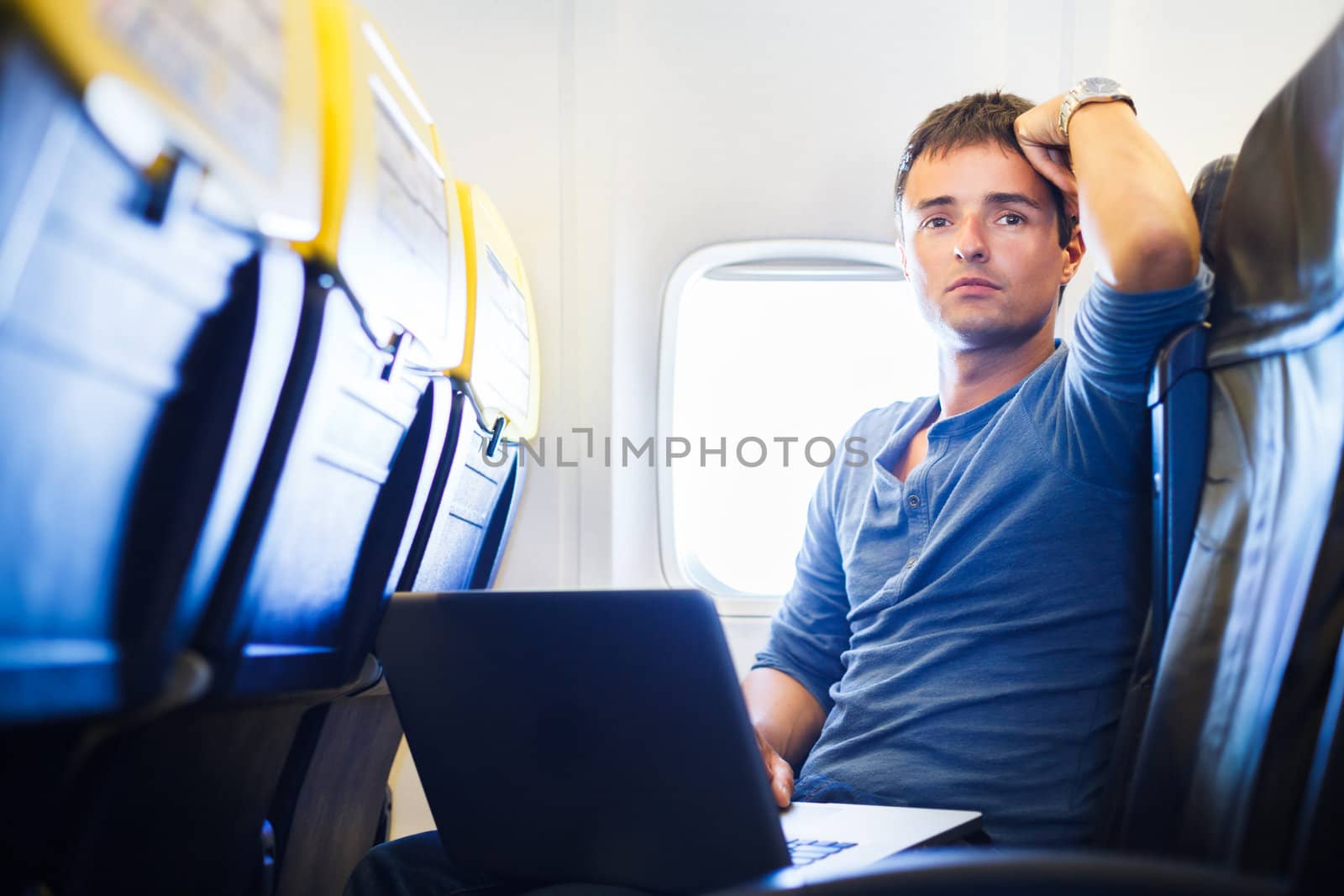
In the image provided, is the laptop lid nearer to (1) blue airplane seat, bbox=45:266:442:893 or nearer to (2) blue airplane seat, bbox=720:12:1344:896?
(1) blue airplane seat, bbox=45:266:442:893

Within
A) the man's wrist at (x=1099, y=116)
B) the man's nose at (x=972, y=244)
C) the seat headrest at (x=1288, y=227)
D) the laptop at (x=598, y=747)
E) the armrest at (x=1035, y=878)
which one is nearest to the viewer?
the armrest at (x=1035, y=878)

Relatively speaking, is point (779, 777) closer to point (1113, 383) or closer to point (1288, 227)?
point (1113, 383)

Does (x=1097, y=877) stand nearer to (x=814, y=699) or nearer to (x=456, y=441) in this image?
(x=456, y=441)

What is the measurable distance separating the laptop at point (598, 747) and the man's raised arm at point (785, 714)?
1.34 feet

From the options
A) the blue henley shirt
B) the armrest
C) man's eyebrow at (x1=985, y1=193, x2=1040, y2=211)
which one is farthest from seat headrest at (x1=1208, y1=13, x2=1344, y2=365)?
man's eyebrow at (x1=985, y1=193, x2=1040, y2=211)

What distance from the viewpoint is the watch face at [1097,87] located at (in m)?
1.24

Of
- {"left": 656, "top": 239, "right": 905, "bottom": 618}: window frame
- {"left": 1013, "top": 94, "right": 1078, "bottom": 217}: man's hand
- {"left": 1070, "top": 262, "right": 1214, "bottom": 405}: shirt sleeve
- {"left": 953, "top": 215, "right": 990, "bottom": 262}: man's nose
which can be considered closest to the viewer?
{"left": 1070, "top": 262, "right": 1214, "bottom": 405}: shirt sleeve

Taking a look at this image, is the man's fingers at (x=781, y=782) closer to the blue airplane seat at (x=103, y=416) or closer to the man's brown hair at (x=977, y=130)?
the blue airplane seat at (x=103, y=416)

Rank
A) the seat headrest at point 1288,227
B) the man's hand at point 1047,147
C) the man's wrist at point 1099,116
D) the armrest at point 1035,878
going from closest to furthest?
the armrest at point 1035,878, the seat headrest at point 1288,227, the man's wrist at point 1099,116, the man's hand at point 1047,147

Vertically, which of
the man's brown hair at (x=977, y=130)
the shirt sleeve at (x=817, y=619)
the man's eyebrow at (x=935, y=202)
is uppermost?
the man's brown hair at (x=977, y=130)

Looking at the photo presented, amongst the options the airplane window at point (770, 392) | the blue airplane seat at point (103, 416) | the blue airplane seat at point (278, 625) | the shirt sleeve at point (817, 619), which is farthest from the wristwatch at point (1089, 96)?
the blue airplane seat at point (103, 416)
